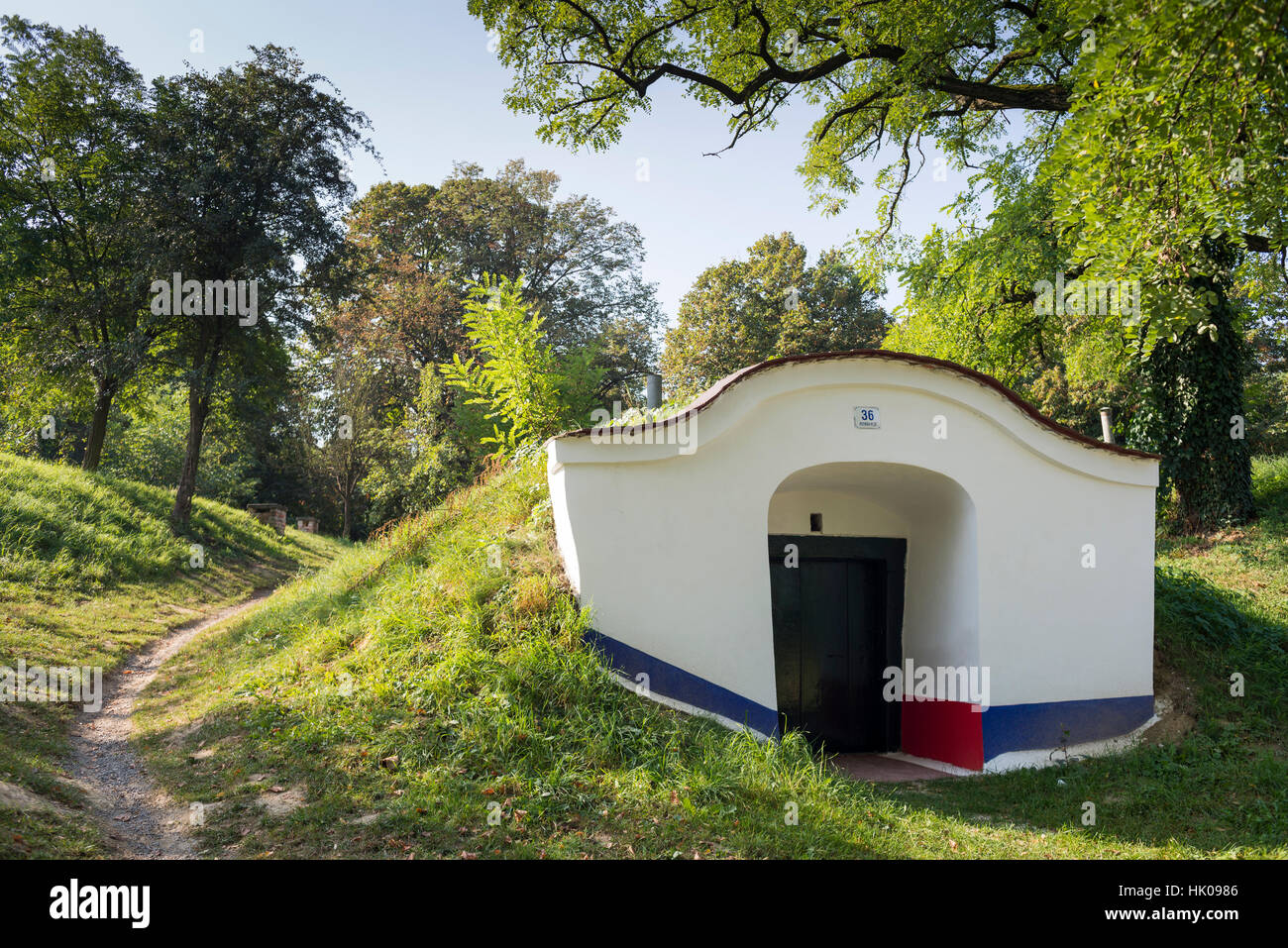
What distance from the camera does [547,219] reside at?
106 feet

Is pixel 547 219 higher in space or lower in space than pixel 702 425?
higher

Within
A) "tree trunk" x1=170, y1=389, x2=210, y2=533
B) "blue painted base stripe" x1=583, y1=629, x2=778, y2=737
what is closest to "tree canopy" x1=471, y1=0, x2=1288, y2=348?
"blue painted base stripe" x1=583, y1=629, x2=778, y2=737

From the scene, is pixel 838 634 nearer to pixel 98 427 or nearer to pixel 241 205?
pixel 241 205

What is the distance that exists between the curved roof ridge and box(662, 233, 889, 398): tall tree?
66.0 ft

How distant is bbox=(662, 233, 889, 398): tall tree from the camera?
28422 millimetres

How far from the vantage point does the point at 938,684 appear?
330 inches

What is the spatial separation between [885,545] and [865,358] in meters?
2.83

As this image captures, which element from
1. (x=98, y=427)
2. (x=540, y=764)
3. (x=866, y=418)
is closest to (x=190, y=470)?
(x=98, y=427)

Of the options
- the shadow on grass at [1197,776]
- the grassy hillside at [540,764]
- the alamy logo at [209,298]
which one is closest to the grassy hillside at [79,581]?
the grassy hillside at [540,764]

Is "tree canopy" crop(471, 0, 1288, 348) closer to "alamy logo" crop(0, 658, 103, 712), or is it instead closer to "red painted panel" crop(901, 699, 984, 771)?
"red painted panel" crop(901, 699, 984, 771)

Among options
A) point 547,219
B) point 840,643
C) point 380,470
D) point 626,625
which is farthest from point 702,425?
point 547,219

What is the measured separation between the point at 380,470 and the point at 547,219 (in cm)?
1450

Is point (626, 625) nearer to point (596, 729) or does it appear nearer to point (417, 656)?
point (596, 729)
